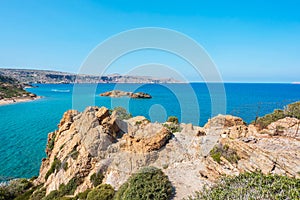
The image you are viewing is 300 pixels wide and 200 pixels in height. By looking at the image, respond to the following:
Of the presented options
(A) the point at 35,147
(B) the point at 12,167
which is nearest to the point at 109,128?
(B) the point at 12,167

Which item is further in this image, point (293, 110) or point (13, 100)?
point (13, 100)

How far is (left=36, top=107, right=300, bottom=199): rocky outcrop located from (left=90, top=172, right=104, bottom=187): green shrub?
23cm

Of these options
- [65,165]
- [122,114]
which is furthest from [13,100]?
[65,165]

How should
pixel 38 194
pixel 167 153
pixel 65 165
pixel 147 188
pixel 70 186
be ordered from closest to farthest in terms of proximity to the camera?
pixel 147 188, pixel 70 186, pixel 167 153, pixel 38 194, pixel 65 165

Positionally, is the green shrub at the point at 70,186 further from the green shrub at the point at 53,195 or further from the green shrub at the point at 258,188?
the green shrub at the point at 258,188

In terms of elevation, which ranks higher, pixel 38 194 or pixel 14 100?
pixel 38 194

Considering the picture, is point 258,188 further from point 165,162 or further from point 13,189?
point 13,189

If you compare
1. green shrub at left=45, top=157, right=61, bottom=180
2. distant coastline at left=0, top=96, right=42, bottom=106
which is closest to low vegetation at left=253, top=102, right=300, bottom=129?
green shrub at left=45, top=157, right=61, bottom=180

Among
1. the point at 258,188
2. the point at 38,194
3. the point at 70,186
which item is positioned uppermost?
the point at 258,188

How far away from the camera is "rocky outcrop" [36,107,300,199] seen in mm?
10219

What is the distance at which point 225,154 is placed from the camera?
1122cm

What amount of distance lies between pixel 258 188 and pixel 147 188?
16.4 feet

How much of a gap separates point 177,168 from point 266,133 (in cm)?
668

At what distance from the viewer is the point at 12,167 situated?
2530 cm
